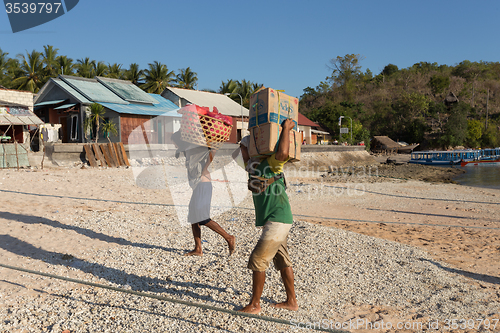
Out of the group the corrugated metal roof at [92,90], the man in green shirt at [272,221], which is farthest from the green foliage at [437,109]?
the man in green shirt at [272,221]

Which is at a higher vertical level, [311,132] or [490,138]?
[311,132]

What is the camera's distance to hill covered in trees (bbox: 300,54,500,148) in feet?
180

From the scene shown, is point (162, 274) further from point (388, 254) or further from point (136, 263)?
point (388, 254)

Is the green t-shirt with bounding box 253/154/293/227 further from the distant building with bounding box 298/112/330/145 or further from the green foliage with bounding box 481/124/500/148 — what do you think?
the green foliage with bounding box 481/124/500/148

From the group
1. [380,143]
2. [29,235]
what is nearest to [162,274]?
[29,235]

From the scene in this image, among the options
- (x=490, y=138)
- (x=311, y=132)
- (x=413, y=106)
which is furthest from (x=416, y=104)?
(x=311, y=132)

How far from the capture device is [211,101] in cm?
3569

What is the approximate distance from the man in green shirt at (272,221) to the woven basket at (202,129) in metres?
1.00

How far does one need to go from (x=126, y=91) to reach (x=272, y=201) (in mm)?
27541

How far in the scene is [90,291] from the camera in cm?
388

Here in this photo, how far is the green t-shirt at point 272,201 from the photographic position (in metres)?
3.27

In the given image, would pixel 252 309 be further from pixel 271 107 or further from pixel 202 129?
pixel 202 129

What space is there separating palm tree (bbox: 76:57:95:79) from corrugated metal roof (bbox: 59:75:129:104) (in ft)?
51.9

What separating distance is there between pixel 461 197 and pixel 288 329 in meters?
15.1
